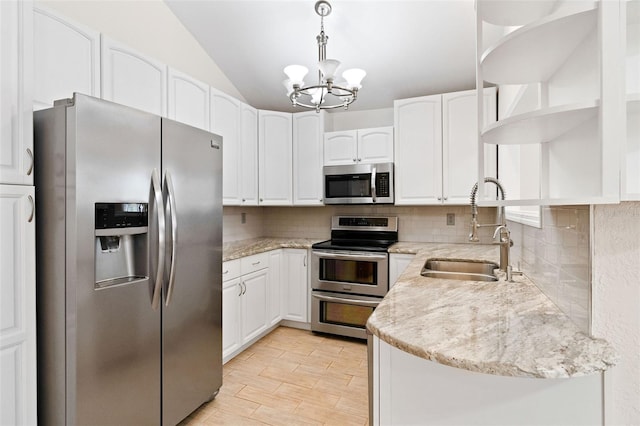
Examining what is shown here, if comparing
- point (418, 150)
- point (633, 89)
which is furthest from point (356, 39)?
point (633, 89)

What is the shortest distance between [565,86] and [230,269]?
7.78ft

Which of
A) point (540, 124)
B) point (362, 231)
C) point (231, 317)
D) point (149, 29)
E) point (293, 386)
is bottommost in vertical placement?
point (293, 386)

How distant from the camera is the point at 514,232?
232 centimetres

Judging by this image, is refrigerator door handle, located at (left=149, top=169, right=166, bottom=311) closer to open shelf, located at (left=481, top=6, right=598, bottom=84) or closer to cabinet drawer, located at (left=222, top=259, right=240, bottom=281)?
cabinet drawer, located at (left=222, top=259, right=240, bottom=281)

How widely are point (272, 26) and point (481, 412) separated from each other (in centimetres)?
309

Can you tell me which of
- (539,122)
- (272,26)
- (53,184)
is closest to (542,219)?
(539,122)

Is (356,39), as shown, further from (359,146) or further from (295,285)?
(295,285)

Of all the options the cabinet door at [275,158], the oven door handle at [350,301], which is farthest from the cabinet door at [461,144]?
the cabinet door at [275,158]

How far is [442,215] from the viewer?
3500 millimetres

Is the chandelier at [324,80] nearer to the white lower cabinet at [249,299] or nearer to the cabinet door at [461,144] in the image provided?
the cabinet door at [461,144]

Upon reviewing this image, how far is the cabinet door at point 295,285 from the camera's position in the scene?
134 inches

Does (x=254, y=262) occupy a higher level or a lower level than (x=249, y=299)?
higher

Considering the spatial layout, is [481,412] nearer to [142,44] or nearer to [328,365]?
[328,365]

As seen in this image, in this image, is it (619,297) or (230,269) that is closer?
(619,297)
